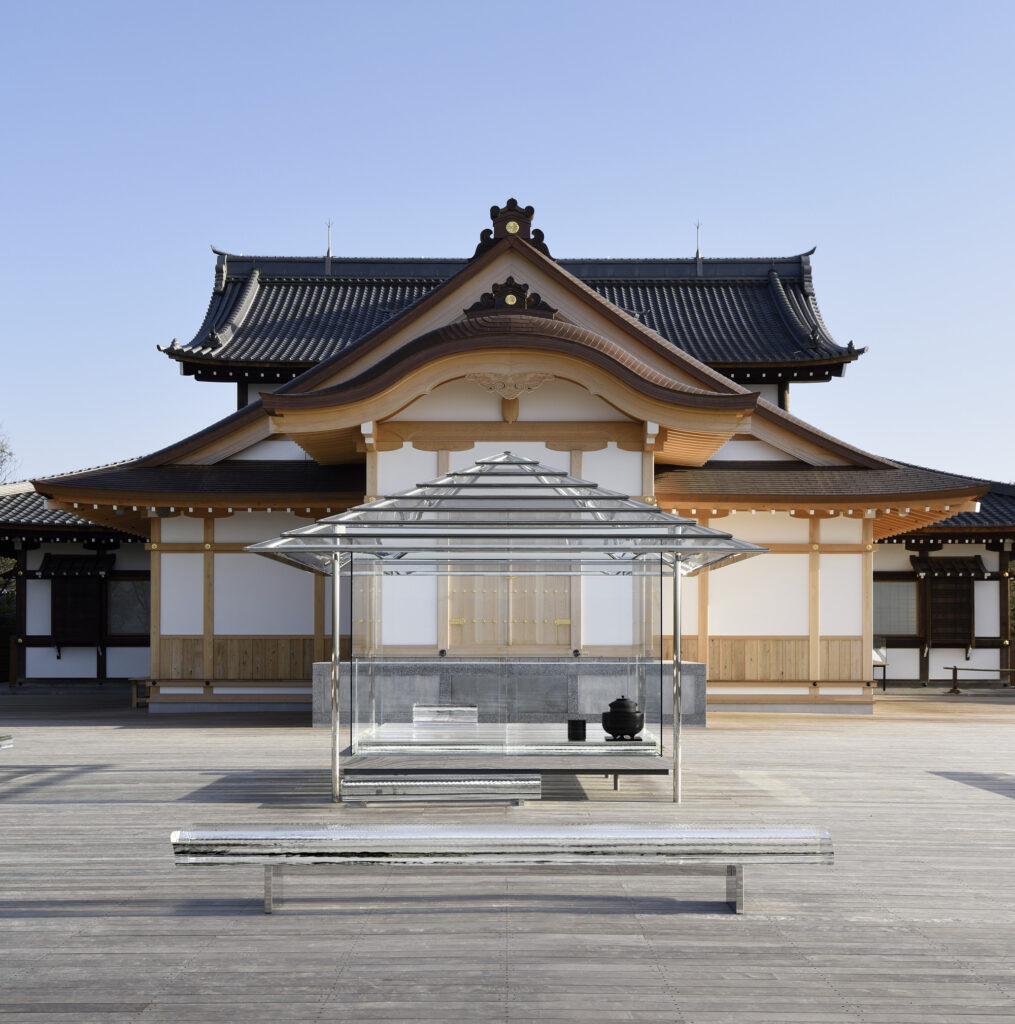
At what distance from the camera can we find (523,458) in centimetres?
1304

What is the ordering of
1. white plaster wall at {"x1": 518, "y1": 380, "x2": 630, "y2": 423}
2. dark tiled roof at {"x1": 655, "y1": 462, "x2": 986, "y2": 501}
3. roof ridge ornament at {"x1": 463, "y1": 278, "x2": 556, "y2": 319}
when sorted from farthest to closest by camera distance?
dark tiled roof at {"x1": 655, "y1": 462, "x2": 986, "y2": 501}
roof ridge ornament at {"x1": 463, "y1": 278, "x2": 556, "y2": 319}
white plaster wall at {"x1": 518, "y1": 380, "x2": 630, "y2": 423}

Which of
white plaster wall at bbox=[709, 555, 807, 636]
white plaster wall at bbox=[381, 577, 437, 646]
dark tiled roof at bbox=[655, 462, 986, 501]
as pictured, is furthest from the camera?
white plaster wall at bbox=[709, 555, 807, 636]

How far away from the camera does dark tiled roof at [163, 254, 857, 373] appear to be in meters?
21.9

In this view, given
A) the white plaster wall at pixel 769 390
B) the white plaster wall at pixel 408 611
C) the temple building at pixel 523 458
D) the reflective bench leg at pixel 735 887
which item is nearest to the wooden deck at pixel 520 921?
the reflective bench leg at pixel 735 887

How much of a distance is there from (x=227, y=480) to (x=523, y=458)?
6577mm

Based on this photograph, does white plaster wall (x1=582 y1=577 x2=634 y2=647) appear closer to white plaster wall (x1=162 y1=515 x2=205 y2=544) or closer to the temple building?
the temple building

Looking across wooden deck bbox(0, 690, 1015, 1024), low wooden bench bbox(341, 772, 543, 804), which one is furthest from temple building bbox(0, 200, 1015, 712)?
wooden deck bbox(0, 690, 1015, 1024)

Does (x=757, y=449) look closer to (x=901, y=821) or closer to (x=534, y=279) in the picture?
(x=534, y=279)

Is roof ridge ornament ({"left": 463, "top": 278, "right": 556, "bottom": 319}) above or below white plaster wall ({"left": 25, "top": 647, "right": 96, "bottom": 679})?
above

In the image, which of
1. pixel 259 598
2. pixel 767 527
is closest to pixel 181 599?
pixel 259 598

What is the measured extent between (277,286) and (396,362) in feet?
36.0

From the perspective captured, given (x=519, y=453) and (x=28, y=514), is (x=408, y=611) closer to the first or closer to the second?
(x=519, y=453)

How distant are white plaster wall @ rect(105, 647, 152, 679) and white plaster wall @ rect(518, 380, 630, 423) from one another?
35.3ft

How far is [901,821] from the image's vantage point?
29.5 ft
